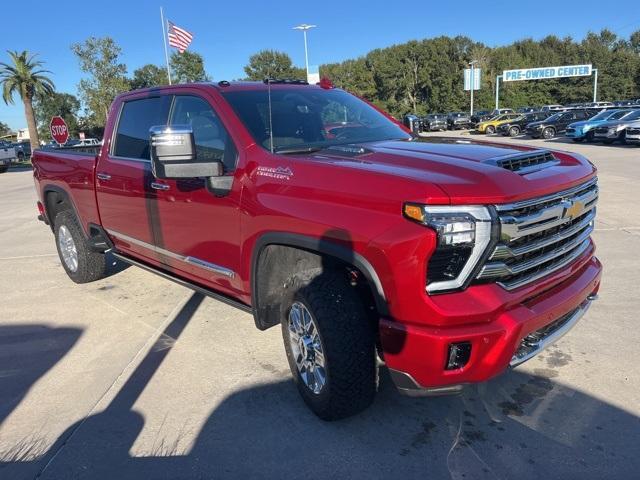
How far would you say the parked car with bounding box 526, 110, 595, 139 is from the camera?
30.0 meters

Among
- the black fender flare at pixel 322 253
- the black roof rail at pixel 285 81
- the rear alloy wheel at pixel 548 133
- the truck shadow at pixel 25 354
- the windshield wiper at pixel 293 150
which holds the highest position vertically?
the black roof rail at pixel 285 81

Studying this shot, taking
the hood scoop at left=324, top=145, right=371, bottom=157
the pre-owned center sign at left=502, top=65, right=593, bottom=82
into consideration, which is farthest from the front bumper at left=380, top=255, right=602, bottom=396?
the pre-owned center sign at left=502, top=65, right=593, bottom=82

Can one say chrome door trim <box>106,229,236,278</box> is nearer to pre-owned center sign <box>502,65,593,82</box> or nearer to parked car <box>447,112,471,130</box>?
parked car <box>447,112,471,130</box>

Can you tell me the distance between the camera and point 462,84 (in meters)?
72.8

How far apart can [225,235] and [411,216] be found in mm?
1474

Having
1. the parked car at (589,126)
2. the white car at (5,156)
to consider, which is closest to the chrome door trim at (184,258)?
the parked car at (589,126)

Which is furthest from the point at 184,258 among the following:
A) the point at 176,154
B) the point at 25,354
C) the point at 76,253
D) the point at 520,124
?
the point at 520,124

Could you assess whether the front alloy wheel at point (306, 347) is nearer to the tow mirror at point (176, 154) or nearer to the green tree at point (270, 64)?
the tow mirror at point (176, 154)

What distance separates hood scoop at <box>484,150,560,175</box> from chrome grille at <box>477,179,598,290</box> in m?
0.19

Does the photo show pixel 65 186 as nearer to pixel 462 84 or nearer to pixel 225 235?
pixel 225 235

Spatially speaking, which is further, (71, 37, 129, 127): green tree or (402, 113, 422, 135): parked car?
(71, 37, 129, 127): green tree

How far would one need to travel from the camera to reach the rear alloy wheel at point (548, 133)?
1182 inches

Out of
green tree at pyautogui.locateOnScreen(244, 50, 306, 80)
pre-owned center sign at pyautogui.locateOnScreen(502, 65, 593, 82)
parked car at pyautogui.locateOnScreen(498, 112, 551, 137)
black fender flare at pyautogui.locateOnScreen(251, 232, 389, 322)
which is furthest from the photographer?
green tree at pyautogui.locateOnScreen(244, 50, 306, 80)

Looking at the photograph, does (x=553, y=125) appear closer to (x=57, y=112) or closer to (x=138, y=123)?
(x=138, y=123)
